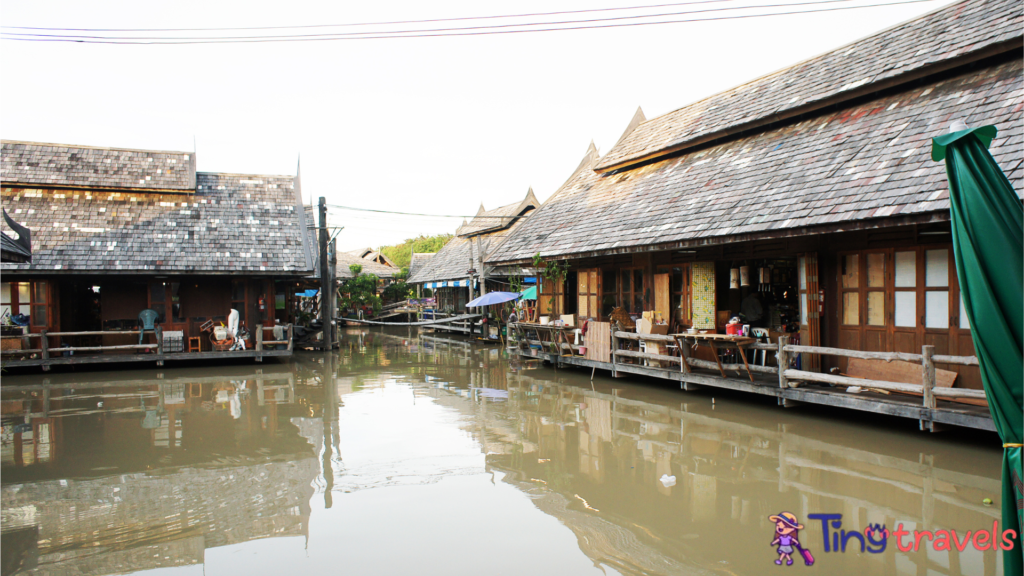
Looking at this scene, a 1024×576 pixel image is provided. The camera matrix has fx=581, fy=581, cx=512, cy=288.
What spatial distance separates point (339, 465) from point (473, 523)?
98.3 inches

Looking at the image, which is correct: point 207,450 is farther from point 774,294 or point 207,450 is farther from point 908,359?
point 774,294

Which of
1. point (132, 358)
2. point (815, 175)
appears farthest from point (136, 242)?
point (815, 175)

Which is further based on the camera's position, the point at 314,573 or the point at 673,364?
the point at 673,364

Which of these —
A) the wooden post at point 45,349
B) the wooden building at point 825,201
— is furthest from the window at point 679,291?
the wooden post at point 45,349

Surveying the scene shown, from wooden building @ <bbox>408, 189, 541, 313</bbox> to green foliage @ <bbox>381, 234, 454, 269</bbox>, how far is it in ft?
118

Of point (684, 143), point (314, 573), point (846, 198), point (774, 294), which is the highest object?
point (684, 143)

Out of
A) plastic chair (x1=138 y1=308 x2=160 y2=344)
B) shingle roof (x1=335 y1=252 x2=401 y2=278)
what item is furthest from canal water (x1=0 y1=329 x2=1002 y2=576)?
shingle roof (x1=335 y1=252 x2=401 y2=278)

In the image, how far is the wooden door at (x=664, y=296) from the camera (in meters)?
12.6

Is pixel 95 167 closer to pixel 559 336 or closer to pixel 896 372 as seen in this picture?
pixel 559 336

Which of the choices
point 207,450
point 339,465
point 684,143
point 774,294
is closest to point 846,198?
point 774,294

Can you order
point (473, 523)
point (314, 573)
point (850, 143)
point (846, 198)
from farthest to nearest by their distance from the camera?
point (850, 143), point (846, 198), point (473, 523), point (314, 573)

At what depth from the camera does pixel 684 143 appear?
13930 millimetres

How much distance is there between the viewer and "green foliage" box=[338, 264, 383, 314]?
31.9 m

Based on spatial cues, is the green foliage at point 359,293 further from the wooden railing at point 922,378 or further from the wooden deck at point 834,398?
the wooden railing at point 922,378
